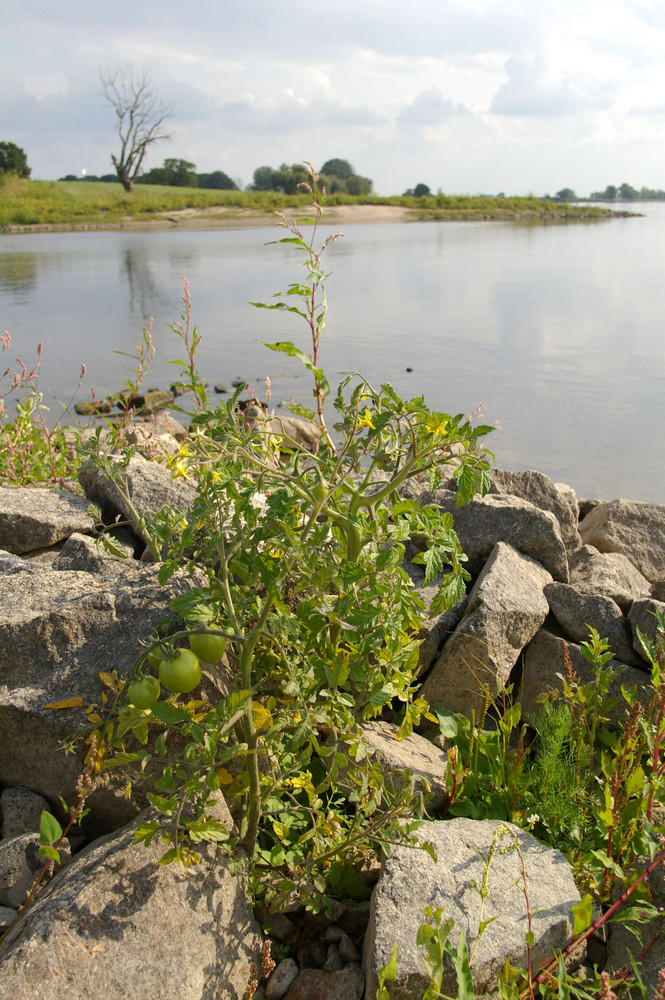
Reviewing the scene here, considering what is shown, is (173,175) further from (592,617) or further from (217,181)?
(592,617)

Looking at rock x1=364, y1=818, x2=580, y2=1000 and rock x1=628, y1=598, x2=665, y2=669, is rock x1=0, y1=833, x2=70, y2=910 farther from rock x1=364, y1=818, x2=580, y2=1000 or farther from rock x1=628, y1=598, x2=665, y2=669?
rock x1=628, y1=598, x2=665, y2=669

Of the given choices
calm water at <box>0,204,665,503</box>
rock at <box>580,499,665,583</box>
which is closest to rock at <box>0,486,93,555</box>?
rock at <box>580,499,665,583</box>

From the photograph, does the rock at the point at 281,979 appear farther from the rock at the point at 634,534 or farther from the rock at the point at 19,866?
the rock at the point at 634,534

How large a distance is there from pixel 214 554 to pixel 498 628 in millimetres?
1288

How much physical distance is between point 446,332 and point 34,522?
11.0 meters

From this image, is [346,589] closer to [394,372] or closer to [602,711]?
[602,711]

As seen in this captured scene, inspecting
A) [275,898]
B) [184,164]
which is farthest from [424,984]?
[184,164]

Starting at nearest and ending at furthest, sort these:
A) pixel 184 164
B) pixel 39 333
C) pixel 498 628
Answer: pixel 498 628, pixel 39 333, pixel 184 164

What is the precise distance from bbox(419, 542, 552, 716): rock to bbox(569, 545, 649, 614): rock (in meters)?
0.37

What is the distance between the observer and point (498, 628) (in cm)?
301

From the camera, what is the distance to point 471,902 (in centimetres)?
203

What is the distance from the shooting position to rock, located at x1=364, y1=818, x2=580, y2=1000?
1.89 metres

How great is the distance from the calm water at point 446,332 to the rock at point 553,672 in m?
3.74

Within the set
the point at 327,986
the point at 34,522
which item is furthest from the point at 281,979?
the point at 34,522
